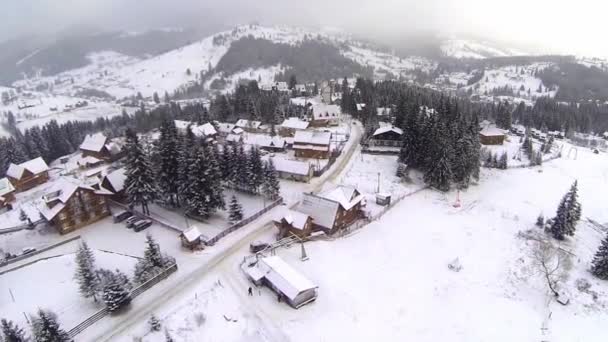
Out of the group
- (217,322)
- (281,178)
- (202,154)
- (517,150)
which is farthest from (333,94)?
(217,322)

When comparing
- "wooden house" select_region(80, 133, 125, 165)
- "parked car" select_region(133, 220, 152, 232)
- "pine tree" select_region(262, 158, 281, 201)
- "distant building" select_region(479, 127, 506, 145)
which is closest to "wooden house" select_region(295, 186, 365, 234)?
"pine tree" select_region(262, 158, 281, 201)

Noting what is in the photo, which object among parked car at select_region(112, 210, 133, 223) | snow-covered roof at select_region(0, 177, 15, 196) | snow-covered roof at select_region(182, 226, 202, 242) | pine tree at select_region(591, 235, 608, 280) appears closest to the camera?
pine tree at select_region(591, 235, 608, 280)

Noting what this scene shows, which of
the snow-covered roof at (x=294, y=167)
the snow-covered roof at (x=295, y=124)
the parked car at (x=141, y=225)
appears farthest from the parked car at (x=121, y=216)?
the snow-covered roof at (x=295, y=124)

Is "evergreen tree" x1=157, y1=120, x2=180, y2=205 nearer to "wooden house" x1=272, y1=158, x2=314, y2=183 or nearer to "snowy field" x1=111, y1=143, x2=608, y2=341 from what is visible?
"snowy field" x1=111, y1=143, x2=608, y2=341

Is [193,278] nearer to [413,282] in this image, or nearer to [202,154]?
[202,154]

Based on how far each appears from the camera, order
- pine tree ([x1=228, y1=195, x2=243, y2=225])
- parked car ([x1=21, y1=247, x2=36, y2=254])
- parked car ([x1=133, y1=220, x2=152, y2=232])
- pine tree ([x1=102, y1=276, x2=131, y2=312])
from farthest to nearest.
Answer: pine tree ([x1=228, y1=195, x2=243, y2=225])
parked car ([x1=133, y1=220, x2=152, y2=232])
parked car ([x1=21, y1=247, x2=36, y2=254])
pine tree ([x1=102, y1=276, x2=131, y2=312])

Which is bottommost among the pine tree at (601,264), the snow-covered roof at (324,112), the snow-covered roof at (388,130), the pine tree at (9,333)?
the pine tree at (601,264)

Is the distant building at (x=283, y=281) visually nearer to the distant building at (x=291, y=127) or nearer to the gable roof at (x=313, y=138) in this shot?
the gable roof at (x=313, y=138)
